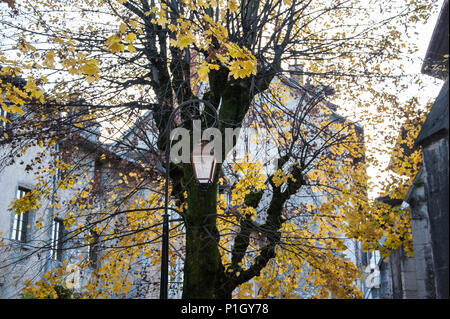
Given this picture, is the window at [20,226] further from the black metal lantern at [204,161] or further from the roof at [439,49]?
the roof at [439,49]

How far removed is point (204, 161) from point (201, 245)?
7.85ft

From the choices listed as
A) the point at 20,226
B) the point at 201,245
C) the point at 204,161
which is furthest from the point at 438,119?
the point at 20,226

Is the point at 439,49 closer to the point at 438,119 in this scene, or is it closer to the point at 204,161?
the point at 438,119

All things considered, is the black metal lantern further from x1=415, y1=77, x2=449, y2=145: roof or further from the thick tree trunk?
x1=415, y1=77, x2=449, y2=145: roof

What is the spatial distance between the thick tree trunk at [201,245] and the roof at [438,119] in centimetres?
424

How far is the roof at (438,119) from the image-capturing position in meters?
6.28

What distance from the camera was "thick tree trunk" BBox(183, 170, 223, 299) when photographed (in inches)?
378

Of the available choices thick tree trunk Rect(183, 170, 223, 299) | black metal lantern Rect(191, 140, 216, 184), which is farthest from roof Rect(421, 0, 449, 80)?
thick tree trunk Rect(183, 170, 223, 299)

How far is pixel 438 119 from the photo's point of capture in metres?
6.42

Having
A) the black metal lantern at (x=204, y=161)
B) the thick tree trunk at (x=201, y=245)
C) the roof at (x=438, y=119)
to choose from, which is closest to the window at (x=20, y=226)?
the thick tree trunk at (x=201, y=245)

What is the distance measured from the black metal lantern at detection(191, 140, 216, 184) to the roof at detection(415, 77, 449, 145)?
289cm

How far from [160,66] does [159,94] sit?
0.57 m
